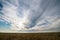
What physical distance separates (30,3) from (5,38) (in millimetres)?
648

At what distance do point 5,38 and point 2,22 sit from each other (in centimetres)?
25

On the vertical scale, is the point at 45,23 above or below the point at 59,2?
below

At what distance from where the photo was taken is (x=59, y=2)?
141 centimetres

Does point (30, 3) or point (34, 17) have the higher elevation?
point (30, 3)

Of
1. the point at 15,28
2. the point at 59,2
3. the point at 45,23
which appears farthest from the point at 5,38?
the point at 59,2

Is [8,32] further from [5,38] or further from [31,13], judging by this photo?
[31,13]

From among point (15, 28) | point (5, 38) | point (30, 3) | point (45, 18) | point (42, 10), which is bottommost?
point (5, 38)

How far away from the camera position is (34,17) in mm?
1441

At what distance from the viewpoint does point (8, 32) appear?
146 centimetres

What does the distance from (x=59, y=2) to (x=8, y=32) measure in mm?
884

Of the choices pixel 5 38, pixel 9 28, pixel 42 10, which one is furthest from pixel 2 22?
pixel 42 10

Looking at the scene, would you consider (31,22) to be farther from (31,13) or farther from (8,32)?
(8,32)

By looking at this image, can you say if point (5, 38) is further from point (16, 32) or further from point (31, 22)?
point (31, 22)

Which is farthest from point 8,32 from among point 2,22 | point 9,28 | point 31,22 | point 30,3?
point 30,3
